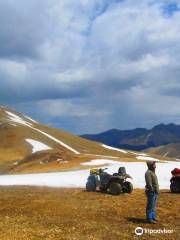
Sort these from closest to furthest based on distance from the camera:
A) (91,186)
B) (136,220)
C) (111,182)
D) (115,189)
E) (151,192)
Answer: (151,192) < (136,220) < (115,189) < (111,182) < (91,186)

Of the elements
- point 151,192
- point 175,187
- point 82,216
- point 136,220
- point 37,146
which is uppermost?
point 37,146

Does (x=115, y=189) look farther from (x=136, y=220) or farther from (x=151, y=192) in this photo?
(x=151, y=192)

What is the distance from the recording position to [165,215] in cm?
2061

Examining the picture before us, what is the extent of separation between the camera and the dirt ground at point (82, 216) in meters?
16.8

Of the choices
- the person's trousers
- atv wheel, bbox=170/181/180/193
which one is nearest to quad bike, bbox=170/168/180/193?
atv wheel, bbox=170/181/180/193

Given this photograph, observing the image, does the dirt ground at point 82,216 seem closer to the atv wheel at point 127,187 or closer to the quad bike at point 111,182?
the atv wheel at point 127,187

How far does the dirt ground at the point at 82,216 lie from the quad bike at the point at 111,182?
53cm

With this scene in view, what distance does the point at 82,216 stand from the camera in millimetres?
20578

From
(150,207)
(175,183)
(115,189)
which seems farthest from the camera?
(175,183)

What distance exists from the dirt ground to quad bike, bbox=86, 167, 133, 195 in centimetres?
53

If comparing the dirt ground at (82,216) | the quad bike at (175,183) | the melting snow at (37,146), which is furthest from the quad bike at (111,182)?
the melting snow at (37,146)

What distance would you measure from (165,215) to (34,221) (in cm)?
586

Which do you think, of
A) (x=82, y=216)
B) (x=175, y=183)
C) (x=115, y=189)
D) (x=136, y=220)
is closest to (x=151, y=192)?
(x=136, y=220)

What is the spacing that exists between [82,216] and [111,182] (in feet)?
28.2
